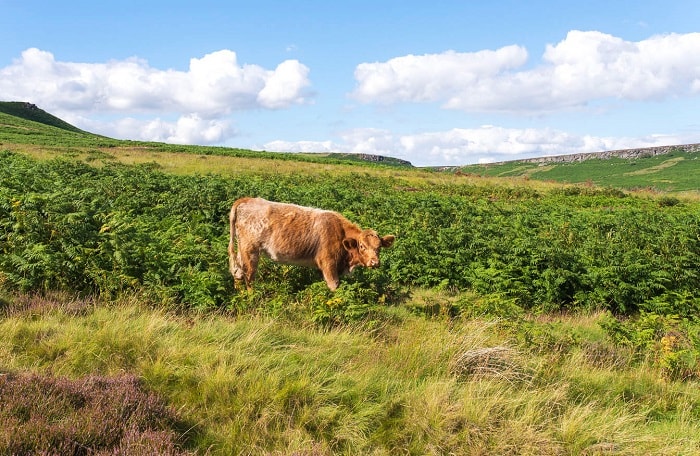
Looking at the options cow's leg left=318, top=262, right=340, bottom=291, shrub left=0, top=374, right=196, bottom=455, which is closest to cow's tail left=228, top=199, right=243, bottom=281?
cow's leg left=318, top=262, right=340, bottom=291

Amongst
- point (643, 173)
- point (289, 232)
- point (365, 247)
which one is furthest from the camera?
point (643, 173)

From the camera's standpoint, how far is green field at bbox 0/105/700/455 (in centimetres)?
424

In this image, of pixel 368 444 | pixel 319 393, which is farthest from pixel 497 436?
pixel 319 393

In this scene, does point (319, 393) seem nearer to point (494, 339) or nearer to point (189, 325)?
point (189, 325)

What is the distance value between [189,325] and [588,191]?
38.2 meters

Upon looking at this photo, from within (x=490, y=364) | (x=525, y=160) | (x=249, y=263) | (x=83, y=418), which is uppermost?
(x=525, y=160)

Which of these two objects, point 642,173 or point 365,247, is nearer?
point 365,247

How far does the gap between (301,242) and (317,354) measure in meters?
3.84

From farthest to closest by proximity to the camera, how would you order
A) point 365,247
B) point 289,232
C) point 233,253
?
point 233,253, point 289,232, point 365,247

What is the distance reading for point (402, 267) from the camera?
38.0ft

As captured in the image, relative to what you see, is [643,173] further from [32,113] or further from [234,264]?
[32,113]

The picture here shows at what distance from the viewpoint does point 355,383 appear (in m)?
5.07

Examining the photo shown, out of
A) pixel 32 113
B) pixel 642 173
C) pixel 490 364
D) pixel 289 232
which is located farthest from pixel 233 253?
pixel 32 113

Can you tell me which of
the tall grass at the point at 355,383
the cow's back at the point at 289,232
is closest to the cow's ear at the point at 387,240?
the cow's back at the point at 289,232
